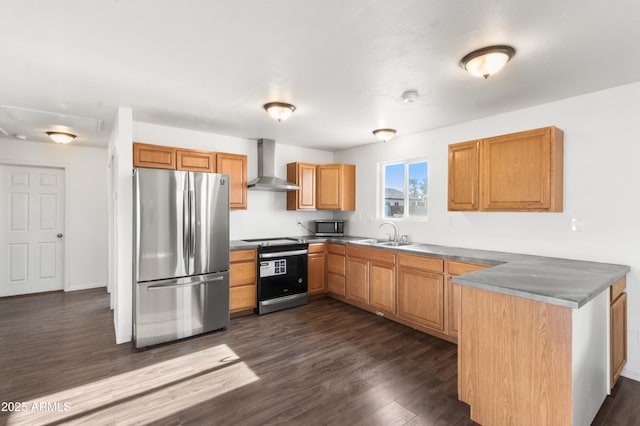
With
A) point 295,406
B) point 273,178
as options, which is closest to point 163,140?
point 273,178

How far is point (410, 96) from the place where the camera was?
286 cm

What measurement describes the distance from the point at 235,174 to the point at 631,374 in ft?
15.2

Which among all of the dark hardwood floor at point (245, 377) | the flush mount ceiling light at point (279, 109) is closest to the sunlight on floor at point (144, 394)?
the dark hardwood floor at point (245, 377)

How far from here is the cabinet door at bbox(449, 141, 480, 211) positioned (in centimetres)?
321

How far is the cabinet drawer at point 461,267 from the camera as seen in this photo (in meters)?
2.97

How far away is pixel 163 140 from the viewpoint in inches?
157

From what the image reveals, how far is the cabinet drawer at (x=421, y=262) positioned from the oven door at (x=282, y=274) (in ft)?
→ 4.84

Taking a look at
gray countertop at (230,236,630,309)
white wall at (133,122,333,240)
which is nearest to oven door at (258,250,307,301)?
white wall at (133,122,333,240)

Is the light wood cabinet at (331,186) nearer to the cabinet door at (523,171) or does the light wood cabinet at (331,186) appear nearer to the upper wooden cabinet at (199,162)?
the upper wooden cabinet at (199,162)

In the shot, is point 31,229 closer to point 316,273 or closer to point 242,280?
point 242,280

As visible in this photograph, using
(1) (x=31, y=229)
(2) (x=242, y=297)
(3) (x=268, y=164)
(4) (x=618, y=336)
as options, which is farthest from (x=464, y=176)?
(1) (x=31, y=229)

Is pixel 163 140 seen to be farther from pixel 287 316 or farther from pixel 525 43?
pixel 525 43

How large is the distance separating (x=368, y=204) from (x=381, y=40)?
11.0 ft

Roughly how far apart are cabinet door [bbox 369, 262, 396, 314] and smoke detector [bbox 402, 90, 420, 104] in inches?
77.8
